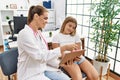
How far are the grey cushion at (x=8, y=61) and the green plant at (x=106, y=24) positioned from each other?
Result: 153cm

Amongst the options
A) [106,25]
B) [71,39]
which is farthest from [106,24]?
[71,39]

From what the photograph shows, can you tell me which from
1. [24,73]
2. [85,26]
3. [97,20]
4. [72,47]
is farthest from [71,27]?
[85,26]

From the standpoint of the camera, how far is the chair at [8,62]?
52.7 inches

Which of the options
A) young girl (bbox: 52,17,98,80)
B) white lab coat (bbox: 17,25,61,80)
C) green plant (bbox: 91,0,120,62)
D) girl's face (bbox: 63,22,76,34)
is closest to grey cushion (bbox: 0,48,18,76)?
white lab coat (bbox: 17,25,61,80)

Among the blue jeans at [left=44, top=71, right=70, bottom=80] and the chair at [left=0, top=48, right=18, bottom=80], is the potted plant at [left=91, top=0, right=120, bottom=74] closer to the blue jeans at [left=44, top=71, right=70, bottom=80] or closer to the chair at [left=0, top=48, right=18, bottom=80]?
the blue jeans at [left=44, top=71, right=70, bottom=80]

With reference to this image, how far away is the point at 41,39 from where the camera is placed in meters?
1.37

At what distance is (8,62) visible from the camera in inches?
54.5

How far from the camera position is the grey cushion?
134 cm

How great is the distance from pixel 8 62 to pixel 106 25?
5.49 feet

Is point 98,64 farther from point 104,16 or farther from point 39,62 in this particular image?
point 39,62

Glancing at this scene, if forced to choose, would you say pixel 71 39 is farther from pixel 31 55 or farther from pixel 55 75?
pixel 31 55

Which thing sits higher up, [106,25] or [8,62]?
[106,25]

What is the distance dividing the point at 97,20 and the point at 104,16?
183mm

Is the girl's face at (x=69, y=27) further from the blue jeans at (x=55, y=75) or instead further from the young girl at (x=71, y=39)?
the blue jeans at (x=55, y=75)
